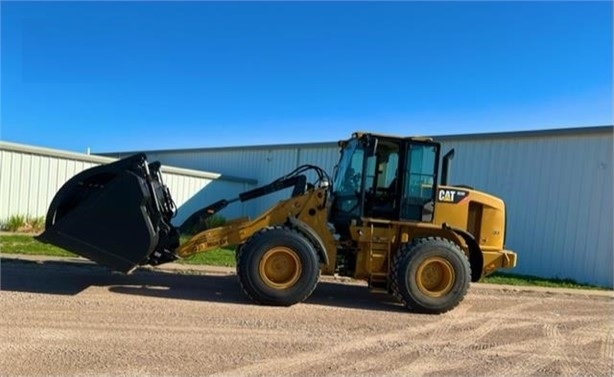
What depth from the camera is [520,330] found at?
8023 mm

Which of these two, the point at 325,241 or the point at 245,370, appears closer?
the point at 245,370

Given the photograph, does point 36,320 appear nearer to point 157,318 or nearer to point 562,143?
point 157,318

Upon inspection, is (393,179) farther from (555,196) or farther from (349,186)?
(555,196)

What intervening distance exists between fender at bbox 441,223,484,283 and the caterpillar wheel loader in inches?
0.9

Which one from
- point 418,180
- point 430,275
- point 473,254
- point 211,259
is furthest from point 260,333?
point 211,259

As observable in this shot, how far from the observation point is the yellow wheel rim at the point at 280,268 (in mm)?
8609

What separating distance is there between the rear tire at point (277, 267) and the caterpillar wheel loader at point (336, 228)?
1 cm

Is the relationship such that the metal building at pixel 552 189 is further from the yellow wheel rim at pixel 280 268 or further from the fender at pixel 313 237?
the yellow wheel rim at pixel 280 268

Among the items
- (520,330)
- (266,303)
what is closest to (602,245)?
(520,330)

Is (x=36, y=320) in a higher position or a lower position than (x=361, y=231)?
lower

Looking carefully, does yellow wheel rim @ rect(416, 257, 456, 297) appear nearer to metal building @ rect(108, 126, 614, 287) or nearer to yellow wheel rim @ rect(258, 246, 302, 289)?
yellow wheel rim @ rect(258, 246, 302, 289)

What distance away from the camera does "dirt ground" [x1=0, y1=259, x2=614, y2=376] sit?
5.66 meters

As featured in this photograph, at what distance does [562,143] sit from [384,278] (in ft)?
29.5

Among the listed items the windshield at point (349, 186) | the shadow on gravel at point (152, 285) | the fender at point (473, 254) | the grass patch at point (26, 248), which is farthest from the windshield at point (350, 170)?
the grass patch at point (26, 248)
